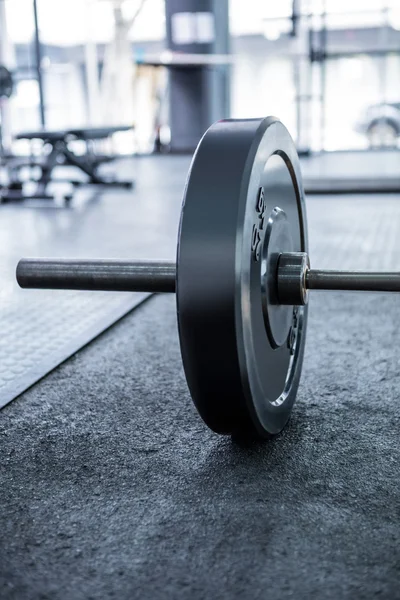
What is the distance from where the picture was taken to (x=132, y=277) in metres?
0.89

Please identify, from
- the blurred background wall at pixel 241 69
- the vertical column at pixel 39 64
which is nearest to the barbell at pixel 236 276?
the blurred background wall at pixel 241 69

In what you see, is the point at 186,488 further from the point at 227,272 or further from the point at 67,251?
the point at 67,251

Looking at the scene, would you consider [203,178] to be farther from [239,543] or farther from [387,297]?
[387,297]

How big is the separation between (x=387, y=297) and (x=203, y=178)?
1.03 m

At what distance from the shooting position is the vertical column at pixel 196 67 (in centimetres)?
555

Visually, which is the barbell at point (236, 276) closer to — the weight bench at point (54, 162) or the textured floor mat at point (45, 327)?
the textured floor mat at point (45, 327)

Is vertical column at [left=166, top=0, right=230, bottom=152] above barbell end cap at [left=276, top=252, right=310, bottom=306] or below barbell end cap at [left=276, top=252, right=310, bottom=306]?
above

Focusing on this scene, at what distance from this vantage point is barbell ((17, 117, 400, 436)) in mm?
698

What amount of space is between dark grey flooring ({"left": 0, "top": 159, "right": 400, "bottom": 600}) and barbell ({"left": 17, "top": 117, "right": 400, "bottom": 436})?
0.25ft

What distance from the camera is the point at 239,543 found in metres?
0.69

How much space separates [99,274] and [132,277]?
0.05 metres

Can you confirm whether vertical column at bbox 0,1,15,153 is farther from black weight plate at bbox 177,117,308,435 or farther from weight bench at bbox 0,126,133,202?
black weight plate at bbox 177,117,308,435

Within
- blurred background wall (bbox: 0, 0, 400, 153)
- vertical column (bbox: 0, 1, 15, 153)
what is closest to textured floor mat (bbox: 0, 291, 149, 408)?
vertical column (bbox: 0, 1, 15, 153)

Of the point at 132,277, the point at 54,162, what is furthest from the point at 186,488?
the point at 54,162
